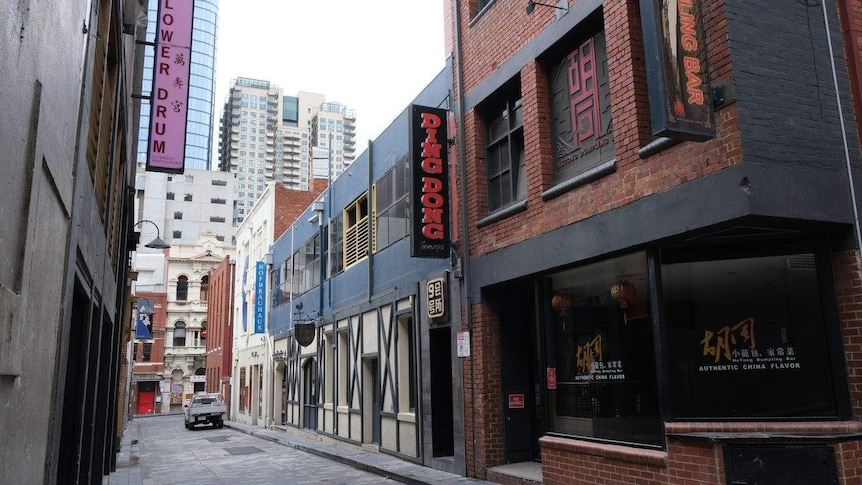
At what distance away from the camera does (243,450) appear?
69.8 feet

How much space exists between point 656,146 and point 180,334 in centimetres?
6074

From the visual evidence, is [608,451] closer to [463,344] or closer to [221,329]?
Result: [463,344]

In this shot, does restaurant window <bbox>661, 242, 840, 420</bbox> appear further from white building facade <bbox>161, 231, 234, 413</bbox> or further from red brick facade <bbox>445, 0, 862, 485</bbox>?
white building facade <bbox>161, 231, 234, 413</bbox>

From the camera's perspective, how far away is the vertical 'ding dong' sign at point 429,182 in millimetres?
12672

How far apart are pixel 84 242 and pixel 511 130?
7.69 meters

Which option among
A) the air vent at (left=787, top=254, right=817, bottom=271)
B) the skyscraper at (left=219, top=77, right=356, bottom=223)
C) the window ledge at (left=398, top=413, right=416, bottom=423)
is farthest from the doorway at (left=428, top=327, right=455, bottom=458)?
the skyscraper at (left=219, top=77, right=356, bottom=223)

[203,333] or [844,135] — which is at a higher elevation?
[203,333]

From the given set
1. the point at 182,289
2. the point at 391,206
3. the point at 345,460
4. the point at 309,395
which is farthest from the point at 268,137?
the point at 345,460

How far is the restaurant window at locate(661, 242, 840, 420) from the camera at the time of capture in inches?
279

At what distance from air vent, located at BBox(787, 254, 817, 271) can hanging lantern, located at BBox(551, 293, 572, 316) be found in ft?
10.6

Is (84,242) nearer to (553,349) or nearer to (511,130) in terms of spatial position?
(553,349)

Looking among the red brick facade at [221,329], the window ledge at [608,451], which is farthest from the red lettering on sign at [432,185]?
the red brick facade at [221,329]

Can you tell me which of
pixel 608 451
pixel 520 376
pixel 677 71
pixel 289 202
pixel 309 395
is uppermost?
pixel 289 202

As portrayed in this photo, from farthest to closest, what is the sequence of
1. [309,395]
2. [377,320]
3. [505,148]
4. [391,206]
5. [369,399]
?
[309,395]
[369,399]
[377,320]
[391,206]
[505,148]
